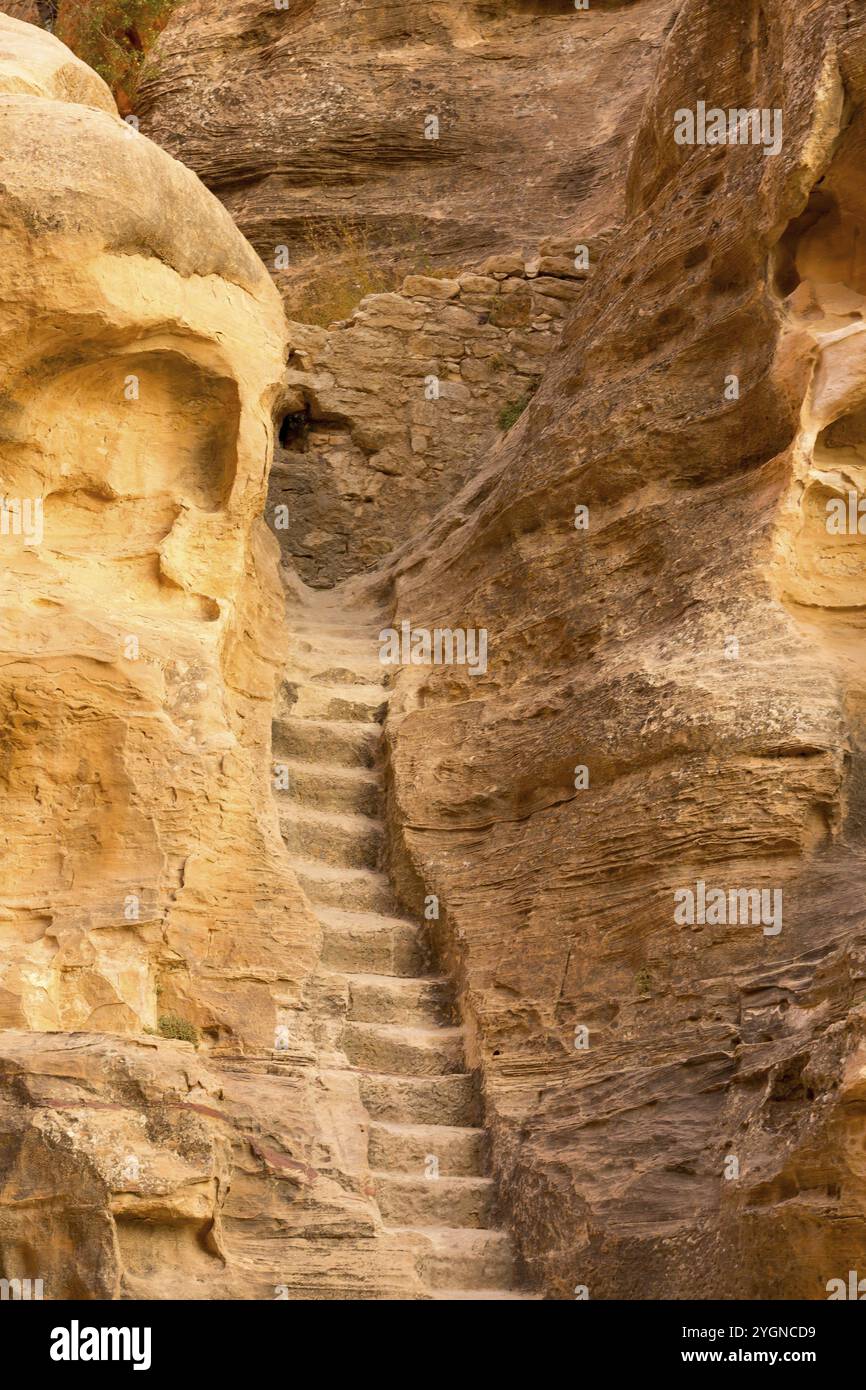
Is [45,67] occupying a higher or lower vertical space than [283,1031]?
higher

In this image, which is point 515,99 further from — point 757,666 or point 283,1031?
point 283,1031

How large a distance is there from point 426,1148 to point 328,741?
3.21 metres

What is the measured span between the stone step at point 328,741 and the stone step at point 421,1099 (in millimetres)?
2577

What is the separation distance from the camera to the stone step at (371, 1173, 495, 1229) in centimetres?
1009

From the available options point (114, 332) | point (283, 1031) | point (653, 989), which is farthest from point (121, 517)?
point (653, 989)

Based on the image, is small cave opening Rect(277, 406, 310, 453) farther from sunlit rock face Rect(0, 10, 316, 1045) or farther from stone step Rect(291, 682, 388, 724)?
sunlit rock face Rect(0, 10, 316, 1045)

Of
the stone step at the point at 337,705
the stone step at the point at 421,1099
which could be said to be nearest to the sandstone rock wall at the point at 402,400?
the stone step at the point at 337,705

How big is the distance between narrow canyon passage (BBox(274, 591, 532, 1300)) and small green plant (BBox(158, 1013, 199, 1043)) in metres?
0.65

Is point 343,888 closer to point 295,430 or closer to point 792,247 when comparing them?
point 792,247

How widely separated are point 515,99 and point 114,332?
27.4 ft

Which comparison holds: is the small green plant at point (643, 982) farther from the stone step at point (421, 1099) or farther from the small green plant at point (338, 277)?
the small green plant at point (338, 277)

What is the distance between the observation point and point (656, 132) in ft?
46.4

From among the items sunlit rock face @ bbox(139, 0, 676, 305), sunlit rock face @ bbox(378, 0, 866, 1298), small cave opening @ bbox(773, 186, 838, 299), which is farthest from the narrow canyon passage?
sunlit rock face @ bbox(139, 0, 676, 305)

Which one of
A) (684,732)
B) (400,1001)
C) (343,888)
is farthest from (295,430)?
(684,732)
